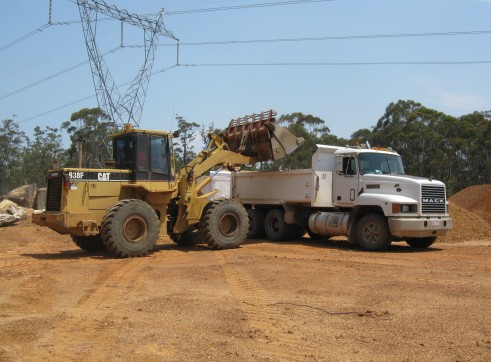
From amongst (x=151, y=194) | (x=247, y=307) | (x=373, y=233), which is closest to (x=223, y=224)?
(x=151, y=194)

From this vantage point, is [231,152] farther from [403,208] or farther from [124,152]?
[403,208]

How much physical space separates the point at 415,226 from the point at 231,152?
5.69m

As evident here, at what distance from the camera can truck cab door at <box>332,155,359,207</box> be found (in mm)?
15719

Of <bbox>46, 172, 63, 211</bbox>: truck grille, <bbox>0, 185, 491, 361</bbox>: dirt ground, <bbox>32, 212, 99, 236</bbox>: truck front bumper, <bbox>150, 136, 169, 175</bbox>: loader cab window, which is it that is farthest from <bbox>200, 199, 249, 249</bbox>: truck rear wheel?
<bbox>46, 172, 63, 211</bbox>: truck grille

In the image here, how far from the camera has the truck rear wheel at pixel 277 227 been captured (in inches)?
703

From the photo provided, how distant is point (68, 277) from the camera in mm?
10367

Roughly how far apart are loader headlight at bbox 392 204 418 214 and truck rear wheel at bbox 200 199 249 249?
13.3ft

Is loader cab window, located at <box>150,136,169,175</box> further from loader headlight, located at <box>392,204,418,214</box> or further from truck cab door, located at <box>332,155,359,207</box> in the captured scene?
loader headlight, located at <box>392,204,418,214</box>

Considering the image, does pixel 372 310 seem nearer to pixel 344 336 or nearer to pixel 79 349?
pixel 344 336

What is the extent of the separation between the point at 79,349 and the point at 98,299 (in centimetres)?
270

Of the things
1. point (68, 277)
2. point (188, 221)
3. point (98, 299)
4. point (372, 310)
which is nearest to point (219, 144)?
point (188, 221)

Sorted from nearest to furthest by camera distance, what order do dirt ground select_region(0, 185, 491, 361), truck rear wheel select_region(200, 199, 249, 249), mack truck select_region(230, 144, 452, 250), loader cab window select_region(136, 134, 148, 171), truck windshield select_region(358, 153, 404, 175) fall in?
dirt ground select_region(0, 185, 491, 361), loader cab window select_region(136, 134, 148, 171), mack truck select_region(230, 144, 452, 250), truck rear wheel select_region(200, 199, 249, 249), truck windshield select_region(358, 153, 404, 175)

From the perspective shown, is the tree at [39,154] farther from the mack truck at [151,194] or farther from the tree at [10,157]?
the mack truck at [151,194]

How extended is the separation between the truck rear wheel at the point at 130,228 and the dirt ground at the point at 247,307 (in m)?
0.32
